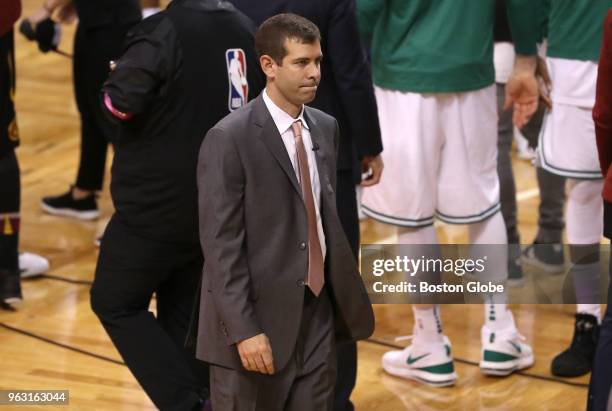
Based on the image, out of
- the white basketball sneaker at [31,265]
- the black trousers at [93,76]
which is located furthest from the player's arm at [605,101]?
the white basketball sneaker at [31,265]

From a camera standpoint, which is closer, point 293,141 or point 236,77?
point 293,141

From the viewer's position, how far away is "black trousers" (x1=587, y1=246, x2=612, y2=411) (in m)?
3.60

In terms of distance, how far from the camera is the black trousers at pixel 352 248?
4.18 meters

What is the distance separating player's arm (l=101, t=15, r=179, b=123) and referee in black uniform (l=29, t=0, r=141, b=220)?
70.7 inches

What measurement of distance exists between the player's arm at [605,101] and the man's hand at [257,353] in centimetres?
113

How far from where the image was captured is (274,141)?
3234 millimetres

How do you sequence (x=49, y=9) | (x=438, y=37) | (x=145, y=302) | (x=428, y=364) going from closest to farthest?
1. (x=145, y=302)
2. (x=438, y=37)
3. (x=428, y=364)
4. (x=49, y=9)

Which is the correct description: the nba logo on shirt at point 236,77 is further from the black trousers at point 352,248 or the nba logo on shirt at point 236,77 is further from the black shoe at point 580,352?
the black shoe at point 580,352

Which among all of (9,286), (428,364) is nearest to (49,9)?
(9,286)

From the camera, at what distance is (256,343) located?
3188 mm

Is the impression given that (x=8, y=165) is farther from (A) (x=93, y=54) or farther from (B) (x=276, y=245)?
(B) (x=276, y=245)

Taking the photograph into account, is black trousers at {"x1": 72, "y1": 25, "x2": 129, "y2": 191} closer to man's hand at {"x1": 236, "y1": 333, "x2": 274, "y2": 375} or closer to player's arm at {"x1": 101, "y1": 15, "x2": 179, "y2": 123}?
player's arm at {"x1": 101, "y1": 15, "x2": 179, "y2": 123}

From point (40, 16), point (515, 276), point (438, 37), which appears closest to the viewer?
point (438, 37)

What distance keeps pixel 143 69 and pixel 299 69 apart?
621 millimetres
